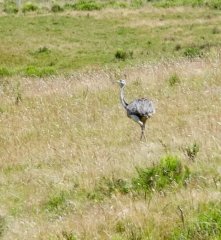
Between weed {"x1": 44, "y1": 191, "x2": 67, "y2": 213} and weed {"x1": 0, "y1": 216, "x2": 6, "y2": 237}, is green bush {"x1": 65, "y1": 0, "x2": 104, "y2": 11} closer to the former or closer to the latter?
A: weed {"x1": 44, "y1": 191, "x2": 67, "y2": 213}

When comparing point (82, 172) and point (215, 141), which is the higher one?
point (215, 141)

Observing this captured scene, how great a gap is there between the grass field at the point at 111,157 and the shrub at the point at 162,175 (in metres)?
0.02

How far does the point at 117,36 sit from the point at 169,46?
4.61 meters

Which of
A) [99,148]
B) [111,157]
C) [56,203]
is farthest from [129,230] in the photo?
[99,148]

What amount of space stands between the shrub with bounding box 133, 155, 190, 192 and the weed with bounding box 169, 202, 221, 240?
158 cm

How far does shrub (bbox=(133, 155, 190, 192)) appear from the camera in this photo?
801cm

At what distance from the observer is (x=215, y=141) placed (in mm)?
8953

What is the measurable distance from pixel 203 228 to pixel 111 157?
382 cm

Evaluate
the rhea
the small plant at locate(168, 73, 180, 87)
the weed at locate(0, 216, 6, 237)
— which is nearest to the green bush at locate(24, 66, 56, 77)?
the small plant at locate(168, 73, 180, 87)

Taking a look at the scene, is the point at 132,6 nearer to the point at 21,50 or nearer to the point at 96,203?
the point at 21,50

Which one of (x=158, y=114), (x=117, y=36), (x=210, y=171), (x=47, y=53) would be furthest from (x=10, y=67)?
(x=210, y=171)

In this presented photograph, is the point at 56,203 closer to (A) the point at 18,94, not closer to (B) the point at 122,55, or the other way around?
(A) the point at 18,94

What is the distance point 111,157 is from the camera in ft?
31.9

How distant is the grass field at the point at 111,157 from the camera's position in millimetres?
6656
